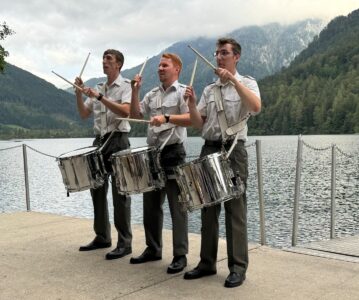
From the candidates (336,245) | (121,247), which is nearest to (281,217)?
(336,245)

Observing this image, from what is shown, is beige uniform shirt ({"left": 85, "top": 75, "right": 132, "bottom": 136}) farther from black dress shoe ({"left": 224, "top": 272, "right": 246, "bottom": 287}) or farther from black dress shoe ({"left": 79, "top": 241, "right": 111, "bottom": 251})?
black dress shoe ({"left": 224, "top": 272, "right": 246, "bottom": 287})

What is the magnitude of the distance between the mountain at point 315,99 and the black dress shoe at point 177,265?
97448mm

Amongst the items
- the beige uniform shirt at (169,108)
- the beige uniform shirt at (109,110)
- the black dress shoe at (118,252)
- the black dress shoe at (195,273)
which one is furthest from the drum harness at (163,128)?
the black dress shoe at (118,252)

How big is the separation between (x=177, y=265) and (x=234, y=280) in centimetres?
68

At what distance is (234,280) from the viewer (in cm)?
409

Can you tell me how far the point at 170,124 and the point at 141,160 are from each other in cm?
48

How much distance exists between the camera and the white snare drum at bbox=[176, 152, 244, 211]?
12.6 ft

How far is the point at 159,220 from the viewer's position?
16.2ft

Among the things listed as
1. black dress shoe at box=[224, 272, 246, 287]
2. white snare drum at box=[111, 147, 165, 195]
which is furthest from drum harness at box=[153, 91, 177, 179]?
black dress shoe at box=[224, 272, 246, 287]

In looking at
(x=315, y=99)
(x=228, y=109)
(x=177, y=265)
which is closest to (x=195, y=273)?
(x=177, y=265)

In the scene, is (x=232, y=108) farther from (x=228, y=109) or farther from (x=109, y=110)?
(x=109, y=110)

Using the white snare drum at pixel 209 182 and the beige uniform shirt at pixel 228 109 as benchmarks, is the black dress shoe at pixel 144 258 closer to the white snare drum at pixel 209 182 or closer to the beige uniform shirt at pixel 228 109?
the white snare drum at pixel 209 182

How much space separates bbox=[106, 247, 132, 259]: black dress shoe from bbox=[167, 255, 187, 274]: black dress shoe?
2.44 ft

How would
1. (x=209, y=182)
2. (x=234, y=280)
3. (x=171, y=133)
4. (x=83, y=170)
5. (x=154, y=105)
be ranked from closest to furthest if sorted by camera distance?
1. (x=209, y=182)
2. (x=234, y=280)
3. (x=171, y=133)
4. (x=154, y=105)
5. (x=83, y=170)
